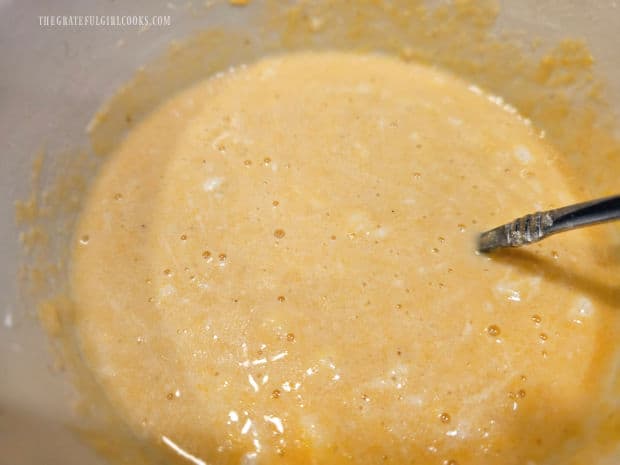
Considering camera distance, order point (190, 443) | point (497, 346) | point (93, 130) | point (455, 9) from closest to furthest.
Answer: point (190, 443)
point (497, 346)
point (93, 130)
point (455, 9)

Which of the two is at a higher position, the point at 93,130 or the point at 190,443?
the point at 93,130

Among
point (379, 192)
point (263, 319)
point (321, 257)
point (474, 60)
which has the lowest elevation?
point (263, 319)

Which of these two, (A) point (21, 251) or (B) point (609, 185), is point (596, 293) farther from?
(A) point (21, 251)

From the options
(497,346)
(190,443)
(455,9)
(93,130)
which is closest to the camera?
(190,443)

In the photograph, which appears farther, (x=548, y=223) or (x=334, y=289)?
(x=334, y=289)

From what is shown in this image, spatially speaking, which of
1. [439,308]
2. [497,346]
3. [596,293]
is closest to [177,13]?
[439,308]
